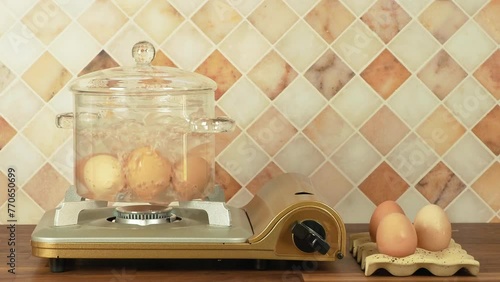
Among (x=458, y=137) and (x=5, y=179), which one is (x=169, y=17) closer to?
(x=5, y=179)

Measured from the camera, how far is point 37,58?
1.93 meters

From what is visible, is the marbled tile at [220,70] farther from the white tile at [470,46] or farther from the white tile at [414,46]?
the white tile at [470,46]

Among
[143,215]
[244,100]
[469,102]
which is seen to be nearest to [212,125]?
[143,215]

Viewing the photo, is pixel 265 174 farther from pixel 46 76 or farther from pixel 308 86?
pixel 46 76

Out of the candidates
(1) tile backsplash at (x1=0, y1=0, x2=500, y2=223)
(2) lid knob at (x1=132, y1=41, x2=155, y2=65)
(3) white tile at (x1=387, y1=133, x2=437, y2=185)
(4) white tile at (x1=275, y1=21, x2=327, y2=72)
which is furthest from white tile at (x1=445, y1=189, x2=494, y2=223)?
(2) lid knob at (x1=132, y1=41, x2=155, y2=65)

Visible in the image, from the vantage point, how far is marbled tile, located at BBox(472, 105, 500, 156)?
1985 millimetres

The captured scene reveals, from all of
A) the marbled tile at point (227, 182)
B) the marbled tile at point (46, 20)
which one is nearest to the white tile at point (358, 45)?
the marbled tile at point (227, 182)

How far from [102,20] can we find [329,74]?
0.51m

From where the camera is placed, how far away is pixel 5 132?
1.94 meters

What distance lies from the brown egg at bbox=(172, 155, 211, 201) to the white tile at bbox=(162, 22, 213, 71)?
35 centimetres

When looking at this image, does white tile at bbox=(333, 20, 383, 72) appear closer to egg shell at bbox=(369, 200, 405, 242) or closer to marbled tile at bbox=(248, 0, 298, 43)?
marbled tile at bbox=(248, 0, 298, 43)

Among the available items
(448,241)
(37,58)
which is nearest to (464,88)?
(448,241)

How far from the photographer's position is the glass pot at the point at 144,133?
1.61 metres

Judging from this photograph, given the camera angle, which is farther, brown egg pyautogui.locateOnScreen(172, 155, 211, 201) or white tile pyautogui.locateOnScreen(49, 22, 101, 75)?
white tile pyautogui.locateOnScreen(49, 22, 101, 75)
